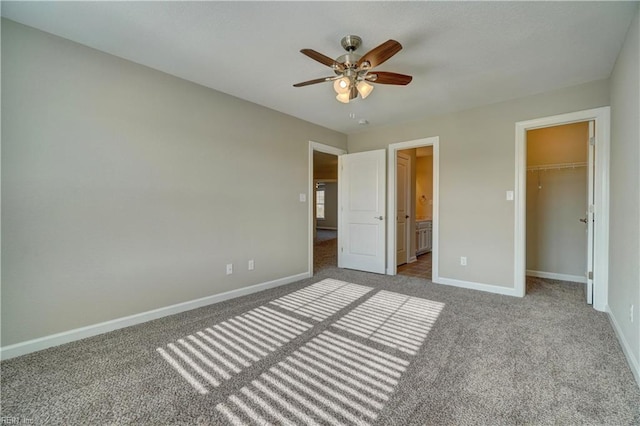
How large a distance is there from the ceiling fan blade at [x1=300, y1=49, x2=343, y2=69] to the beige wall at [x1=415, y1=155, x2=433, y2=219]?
5.25 m

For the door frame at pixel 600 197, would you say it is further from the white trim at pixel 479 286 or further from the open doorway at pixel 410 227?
the open doorway at pixel 410 227

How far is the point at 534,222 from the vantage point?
435 cm

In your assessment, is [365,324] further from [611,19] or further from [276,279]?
[611,19]

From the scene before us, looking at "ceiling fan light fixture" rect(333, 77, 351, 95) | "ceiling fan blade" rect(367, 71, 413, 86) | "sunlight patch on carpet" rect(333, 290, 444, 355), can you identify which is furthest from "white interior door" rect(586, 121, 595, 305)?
"ceiling fan light fixture" rect(333, 77, 351, 95)

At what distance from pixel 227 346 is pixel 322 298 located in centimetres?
138

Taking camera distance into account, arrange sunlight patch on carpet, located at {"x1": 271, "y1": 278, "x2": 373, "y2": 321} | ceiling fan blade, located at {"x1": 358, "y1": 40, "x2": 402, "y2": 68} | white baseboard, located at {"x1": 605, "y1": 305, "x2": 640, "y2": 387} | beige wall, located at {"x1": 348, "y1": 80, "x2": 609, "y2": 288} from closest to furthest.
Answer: white baseboard, located at {"x1": 605, "y1": 305, "x2": 640, "y2": 387}
ceiling fan blade, located at {"x1": 358, "y1": 40, "x2": 402, "y2": 68}
sunlight patch on carpet, located at {"x1": 271, "y1": 278, "x2": 373, "y2": 321}
beige wall, located at {"x1": 348, "y1": 80, "x2": 609, "y2": 288}

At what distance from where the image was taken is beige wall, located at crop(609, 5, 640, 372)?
6.04 feet

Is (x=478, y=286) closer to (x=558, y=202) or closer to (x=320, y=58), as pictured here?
(x=558, y=202)

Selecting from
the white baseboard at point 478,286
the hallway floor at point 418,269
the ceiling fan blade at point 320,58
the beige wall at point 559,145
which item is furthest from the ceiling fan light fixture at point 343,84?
the beige wall at point 559,145

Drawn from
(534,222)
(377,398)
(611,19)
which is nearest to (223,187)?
(377,398)

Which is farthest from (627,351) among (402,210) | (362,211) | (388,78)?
(402,210)

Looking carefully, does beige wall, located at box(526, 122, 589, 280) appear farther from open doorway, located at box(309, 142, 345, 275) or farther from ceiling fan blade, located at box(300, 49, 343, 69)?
ceiling fan blade, located at box(300, 49, 343, 69)

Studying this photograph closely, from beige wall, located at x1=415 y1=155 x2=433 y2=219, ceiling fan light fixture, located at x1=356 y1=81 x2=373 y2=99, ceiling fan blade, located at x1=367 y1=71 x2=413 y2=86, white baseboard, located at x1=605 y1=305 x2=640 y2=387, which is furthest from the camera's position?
beige wall, located at x1=415 y1=155 x2=433 y2=219

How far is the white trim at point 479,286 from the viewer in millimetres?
3412
